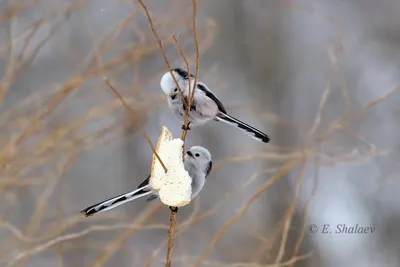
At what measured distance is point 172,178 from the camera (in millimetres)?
403

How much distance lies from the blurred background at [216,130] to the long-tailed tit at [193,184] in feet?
0.73

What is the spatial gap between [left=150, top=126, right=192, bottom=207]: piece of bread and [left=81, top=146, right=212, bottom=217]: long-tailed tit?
0.02m

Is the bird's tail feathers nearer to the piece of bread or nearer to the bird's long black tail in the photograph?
the piece of bread

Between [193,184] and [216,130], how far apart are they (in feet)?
0.91

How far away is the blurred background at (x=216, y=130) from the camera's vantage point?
0.69 meters

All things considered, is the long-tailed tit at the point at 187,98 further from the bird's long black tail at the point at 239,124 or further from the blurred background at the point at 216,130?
the blurred background at the point at 216,130

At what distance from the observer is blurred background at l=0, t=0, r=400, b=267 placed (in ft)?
2.26

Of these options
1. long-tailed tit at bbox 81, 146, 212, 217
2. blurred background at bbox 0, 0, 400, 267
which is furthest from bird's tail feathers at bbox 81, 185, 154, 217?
blurred background at bbox 0, 0, 400, 267

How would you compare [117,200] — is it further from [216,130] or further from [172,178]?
[216,130]

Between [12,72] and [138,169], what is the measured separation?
0.25 m

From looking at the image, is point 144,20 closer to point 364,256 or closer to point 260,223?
point 260,223

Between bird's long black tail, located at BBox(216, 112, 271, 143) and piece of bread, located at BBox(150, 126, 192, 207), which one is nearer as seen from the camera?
piece of bread, located at BBox(150, 126, 192, 207)

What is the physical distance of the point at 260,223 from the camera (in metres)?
0.72

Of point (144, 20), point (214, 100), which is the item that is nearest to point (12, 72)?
point (144, 20)
